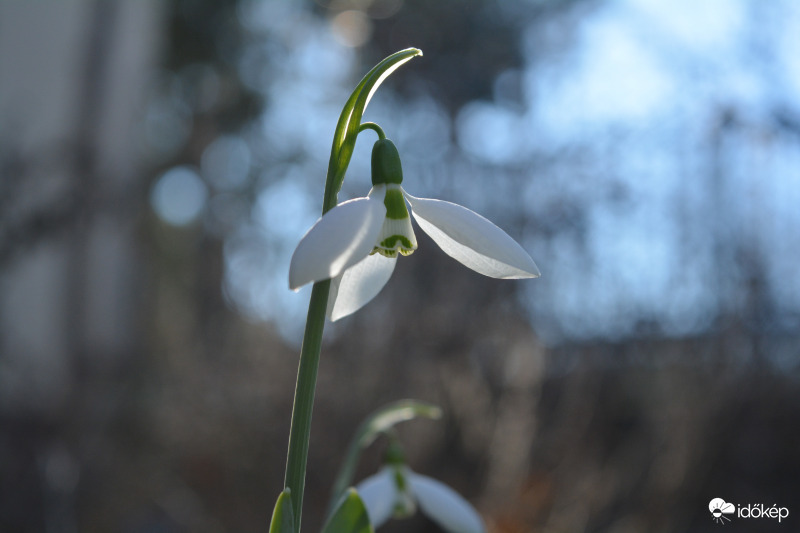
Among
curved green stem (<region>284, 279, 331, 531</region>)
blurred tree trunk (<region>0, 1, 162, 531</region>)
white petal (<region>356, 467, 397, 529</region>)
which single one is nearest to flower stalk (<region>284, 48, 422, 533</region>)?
curved green stem (<region>284, 279, 331, 531</region>)

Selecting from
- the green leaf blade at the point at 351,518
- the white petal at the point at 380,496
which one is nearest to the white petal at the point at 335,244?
the green leaf blade at the point at 351,518

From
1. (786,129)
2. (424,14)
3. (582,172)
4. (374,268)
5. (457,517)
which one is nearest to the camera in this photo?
(374,268)

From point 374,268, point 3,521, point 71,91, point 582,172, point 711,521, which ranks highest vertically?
point 71,91

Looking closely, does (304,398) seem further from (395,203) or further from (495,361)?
(495,361)

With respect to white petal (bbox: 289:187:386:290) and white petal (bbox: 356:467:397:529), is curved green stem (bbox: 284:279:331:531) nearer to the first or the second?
white petal (bbox: 289:187:386:290)

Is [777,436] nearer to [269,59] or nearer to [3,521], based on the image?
[3,521]

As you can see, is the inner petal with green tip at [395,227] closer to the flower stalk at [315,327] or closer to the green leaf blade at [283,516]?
the flower stalk at [315,327]

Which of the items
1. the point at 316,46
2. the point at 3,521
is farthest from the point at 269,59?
the point at 3,521
